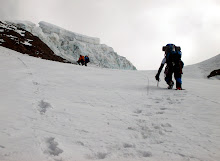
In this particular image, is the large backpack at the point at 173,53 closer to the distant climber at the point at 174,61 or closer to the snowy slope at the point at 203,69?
the distant climber at the point at 174,61

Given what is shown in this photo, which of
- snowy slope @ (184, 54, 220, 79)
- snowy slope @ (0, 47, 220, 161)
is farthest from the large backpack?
snowy slope @ (184, 54, 220, 79)

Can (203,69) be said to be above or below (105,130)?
above

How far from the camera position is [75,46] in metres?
76.8

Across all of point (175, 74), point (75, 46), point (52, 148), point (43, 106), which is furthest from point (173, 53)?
point (75, 46)

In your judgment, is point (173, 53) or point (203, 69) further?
point (203, 69)

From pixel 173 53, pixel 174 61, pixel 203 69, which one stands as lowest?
pixel 174 61

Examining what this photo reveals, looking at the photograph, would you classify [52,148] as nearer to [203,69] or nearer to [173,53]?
[173,53]

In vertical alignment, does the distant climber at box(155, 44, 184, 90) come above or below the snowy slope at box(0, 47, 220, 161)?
above

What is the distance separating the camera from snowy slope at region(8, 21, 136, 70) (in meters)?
67.1

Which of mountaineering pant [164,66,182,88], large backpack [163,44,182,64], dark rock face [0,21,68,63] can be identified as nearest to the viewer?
mountaineering pant [164,66,182,88]

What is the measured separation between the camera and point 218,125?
258cm

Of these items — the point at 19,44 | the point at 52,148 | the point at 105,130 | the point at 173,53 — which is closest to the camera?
the point at 52,148

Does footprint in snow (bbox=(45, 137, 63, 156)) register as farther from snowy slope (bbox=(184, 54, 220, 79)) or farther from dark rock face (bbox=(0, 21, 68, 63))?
dark rock face (bbox=(0, 21, 68, 63))

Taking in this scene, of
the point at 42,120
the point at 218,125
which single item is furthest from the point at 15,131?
the point at 218,125
